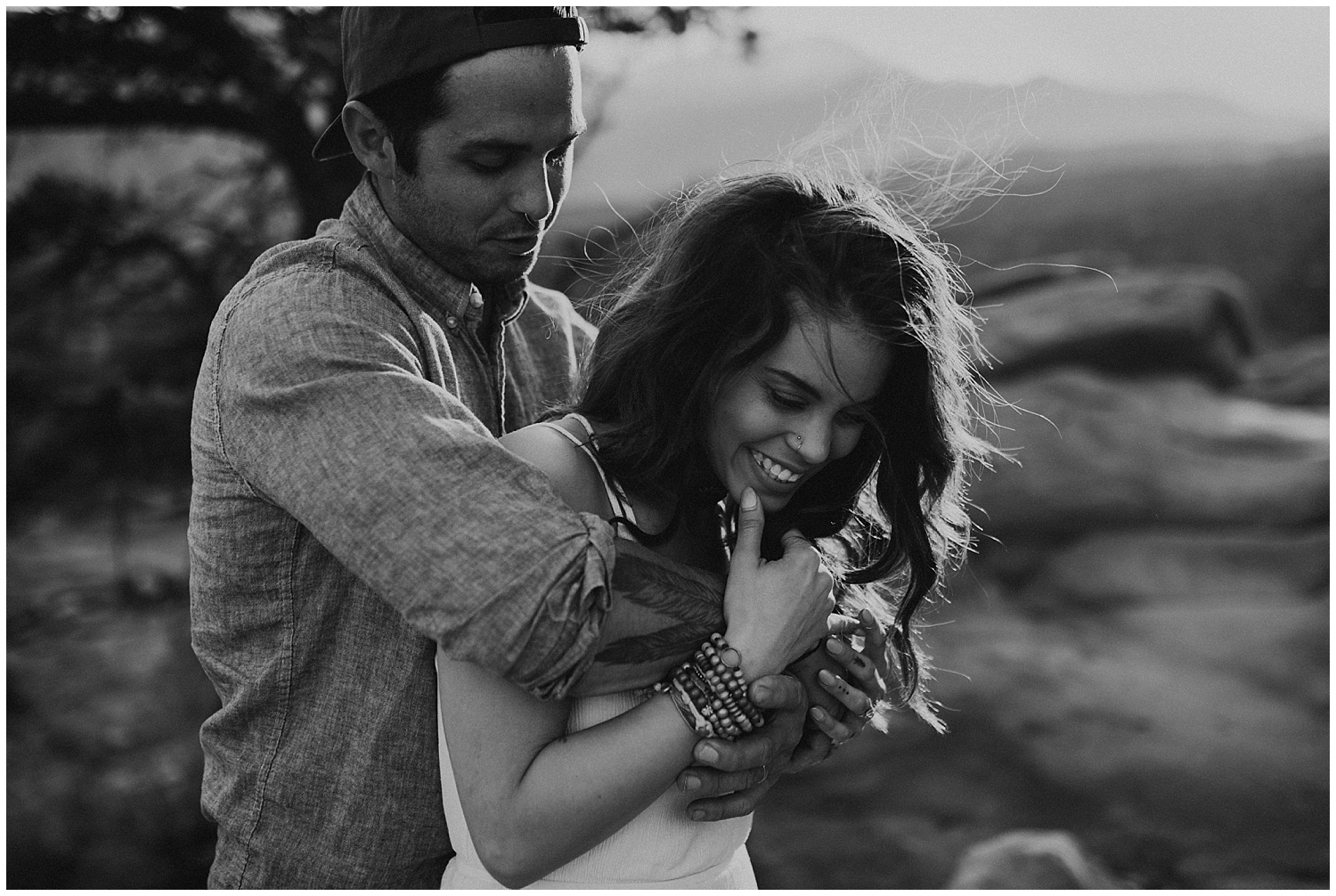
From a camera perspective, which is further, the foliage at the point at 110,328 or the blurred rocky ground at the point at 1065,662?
the blurred rocky ground at the point at 1065,662

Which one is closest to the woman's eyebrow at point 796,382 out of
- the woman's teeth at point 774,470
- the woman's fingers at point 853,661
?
the woman's teeth at point 774,470

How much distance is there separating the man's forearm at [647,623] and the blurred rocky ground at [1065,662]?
2.46m

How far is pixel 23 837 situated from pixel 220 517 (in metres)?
3.10

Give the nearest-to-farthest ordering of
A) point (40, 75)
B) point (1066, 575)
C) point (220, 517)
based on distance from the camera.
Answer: point (220, 517) < point (40, 75) < point (1066, 575)

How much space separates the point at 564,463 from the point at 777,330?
33cm

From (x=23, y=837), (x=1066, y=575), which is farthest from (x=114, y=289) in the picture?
(x=1066, y=575)

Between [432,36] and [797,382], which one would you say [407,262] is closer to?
[432,36]

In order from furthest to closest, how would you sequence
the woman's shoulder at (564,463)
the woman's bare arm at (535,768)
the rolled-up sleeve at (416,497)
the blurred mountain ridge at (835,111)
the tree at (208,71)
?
the tree at (208,71) → the blurred mountain ridge at (835,111) → the woman's shoulder at (564,463) → the woman's bare arm at (535,768) → the rolled-up sleeve at (416,497)

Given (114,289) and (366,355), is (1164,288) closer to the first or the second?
(114,289)

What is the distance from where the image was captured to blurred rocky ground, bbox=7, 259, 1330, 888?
12.7 feet

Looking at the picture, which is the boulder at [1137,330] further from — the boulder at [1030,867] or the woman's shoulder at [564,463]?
the woman's shoulder at [564,463]

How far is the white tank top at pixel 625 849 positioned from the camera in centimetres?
144

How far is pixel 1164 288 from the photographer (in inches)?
200

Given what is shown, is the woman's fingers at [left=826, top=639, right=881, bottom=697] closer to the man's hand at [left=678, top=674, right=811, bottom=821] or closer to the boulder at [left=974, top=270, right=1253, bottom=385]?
A: the man's hand at [left=678, top=674, right=811, bottom=821]
